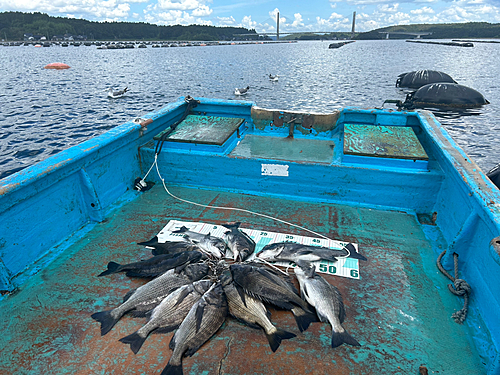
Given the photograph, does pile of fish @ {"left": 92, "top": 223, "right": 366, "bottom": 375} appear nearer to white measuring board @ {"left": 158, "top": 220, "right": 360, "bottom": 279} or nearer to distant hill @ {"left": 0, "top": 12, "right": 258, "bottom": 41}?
white measuring board @ {"left": 158, "top": 220, "right": 360, "bottom": 279}

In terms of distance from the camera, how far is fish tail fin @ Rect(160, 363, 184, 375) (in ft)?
7.89

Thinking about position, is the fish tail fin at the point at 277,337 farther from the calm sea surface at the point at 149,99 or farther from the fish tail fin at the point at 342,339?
the calm sea surface at the point at 149,99

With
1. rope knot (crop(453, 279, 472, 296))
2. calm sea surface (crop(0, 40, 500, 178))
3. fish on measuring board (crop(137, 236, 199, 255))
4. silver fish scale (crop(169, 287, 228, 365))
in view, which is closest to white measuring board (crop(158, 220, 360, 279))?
fish on measuring board (crop(137, 236, 199, 255))

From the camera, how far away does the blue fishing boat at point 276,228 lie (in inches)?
104

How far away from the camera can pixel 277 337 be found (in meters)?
2.69

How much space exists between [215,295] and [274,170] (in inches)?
105

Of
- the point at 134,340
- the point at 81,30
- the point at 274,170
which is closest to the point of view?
the point at 134,340

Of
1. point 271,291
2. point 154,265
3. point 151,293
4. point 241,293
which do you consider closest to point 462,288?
point 271,291

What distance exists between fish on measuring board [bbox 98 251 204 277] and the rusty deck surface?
0.10 meters

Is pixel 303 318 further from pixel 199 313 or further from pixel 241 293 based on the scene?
pixel 199 313

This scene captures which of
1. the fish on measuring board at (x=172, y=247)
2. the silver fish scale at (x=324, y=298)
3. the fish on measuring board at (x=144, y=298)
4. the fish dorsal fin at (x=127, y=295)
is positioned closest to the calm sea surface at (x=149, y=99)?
the fish on measuring board at (x=172, y=247)

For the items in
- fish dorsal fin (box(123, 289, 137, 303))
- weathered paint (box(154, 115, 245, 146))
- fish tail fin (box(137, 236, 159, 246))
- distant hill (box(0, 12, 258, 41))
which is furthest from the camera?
distant hill (box(0, 12, 258, 41))

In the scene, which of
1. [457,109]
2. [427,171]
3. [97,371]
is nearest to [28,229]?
[97,371]

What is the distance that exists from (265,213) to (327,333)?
2.27m
